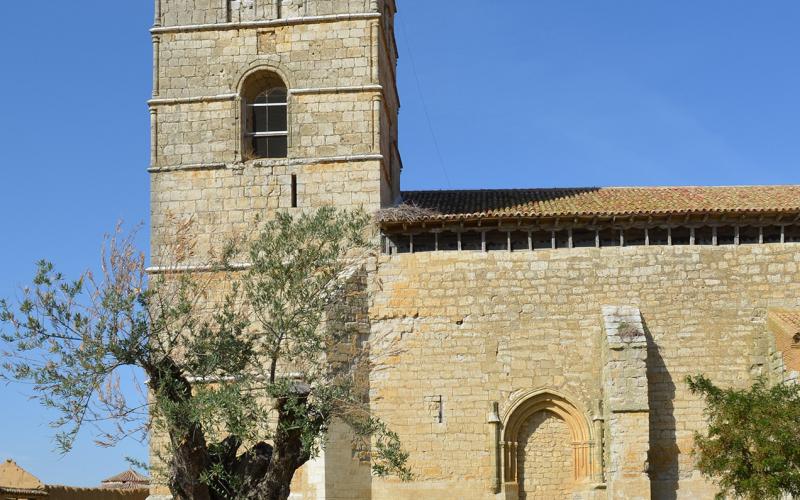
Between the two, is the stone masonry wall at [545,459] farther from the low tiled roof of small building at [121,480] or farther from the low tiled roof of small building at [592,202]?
the low tiled roof of small building at [121,480]

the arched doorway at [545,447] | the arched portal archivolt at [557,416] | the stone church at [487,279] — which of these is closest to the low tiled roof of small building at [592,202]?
the stone church at [487,279]

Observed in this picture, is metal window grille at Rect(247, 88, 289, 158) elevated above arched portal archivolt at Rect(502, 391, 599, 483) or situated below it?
above

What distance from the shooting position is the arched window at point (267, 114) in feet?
70.4

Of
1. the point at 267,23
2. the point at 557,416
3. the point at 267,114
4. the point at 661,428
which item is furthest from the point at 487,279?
the point at 267,23

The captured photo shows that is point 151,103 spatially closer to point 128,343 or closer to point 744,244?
point 128,343

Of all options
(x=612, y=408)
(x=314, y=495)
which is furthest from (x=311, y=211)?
(x=612, y=408)

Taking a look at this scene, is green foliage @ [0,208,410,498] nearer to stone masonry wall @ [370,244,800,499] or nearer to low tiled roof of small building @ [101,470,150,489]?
stone masonry wall @ [370,244,800,499]

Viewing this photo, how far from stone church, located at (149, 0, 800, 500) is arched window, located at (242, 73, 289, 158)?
13 centimetres

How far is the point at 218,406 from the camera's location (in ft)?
41.3

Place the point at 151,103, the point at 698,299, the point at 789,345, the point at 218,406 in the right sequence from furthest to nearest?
the point at 151,103 → the point at 698,299 → the point at 789,345 → the point at 218,406

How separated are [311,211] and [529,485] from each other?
6.50 m

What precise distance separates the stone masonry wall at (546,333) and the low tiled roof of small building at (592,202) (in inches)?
30.7

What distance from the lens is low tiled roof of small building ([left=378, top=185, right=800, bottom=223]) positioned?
19.7 m

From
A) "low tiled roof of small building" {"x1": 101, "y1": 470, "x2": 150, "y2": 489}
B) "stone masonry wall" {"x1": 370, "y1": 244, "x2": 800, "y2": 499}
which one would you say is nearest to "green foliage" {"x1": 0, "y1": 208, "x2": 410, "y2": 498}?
"stone masonry wall" {"x1": 370, "y1": 244, "x2": 800, "y2": 499}
